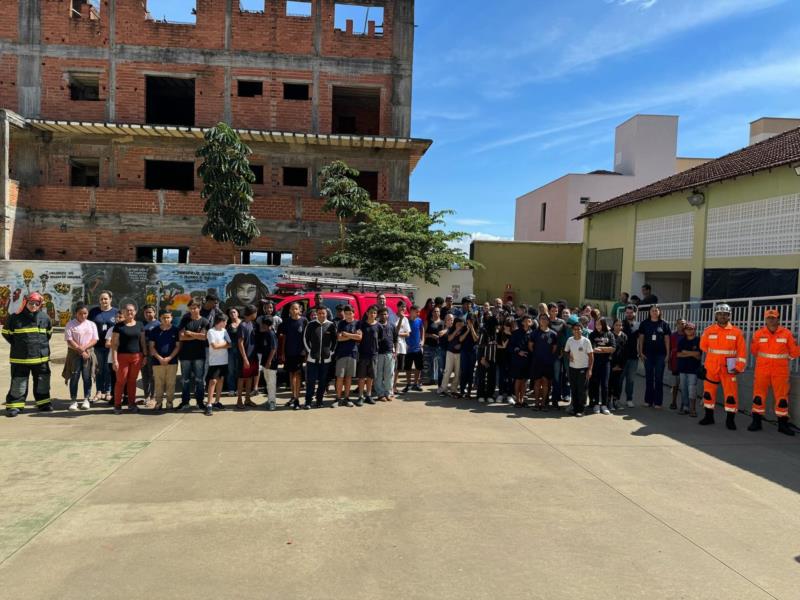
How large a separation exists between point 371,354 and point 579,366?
11.1ft

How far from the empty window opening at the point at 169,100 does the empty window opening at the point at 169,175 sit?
203cm

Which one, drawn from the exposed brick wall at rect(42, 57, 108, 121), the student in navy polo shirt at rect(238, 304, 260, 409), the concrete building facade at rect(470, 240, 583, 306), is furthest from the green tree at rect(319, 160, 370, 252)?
the student in navy polo shirt at rect(238, 304, 260, 409)

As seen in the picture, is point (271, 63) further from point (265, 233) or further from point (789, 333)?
point (789, 333)

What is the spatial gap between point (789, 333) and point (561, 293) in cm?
1613

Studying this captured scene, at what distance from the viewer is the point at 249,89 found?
80.6ft

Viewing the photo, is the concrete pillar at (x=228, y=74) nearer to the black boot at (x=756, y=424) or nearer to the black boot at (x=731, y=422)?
the black boot at (x=731, y=422)

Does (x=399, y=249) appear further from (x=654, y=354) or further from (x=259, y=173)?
(x=654, y=354)

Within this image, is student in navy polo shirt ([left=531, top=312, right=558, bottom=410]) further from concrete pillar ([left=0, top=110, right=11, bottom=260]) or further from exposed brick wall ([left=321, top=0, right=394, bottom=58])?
concrete pillar ([left=0, top=110, right=11, bottom=260])

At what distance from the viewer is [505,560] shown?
4.09 m

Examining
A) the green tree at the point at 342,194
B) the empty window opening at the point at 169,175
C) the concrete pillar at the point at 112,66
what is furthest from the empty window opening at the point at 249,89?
the green tree at the point at 342,194

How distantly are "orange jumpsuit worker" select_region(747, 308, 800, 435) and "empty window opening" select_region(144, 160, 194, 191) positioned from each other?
23.8 m

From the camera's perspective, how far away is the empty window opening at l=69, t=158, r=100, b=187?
78.4 feet

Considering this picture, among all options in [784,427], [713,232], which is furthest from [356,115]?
[784,427]

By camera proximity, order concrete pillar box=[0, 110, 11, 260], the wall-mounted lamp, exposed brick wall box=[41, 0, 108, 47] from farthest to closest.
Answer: exposed brick wall box=[41, 0, 108, 47]
concrete pillar box=[0, 110, 11, 260]
the wall-mounted lamp
